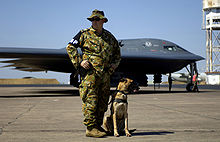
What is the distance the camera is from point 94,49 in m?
5.36

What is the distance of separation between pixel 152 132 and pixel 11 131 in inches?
106

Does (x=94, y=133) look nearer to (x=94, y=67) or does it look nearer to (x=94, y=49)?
(x=94, y=67)

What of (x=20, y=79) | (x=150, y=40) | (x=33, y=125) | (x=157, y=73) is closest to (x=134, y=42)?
(x=150, y=40)

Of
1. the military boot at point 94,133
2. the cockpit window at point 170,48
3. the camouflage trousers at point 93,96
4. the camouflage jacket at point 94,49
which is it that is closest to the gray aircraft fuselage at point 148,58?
the cockpit window at point 170,48

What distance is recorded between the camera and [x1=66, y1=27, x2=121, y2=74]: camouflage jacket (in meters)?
5.34

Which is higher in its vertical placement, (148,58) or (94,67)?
(94,67)

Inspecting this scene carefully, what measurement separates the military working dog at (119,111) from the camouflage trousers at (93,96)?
0.67 feet

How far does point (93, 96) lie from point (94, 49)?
33.4 inches

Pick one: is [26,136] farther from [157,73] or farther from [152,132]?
[157,73]

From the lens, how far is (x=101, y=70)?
5324mm

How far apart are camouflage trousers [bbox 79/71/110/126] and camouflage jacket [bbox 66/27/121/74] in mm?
161

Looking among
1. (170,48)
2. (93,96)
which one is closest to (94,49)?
(93,96)

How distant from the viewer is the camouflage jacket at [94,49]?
17.5 feet

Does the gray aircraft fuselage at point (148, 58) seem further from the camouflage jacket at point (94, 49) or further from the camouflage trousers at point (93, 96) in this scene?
A: the camouflage trousers at point (93, 96)
